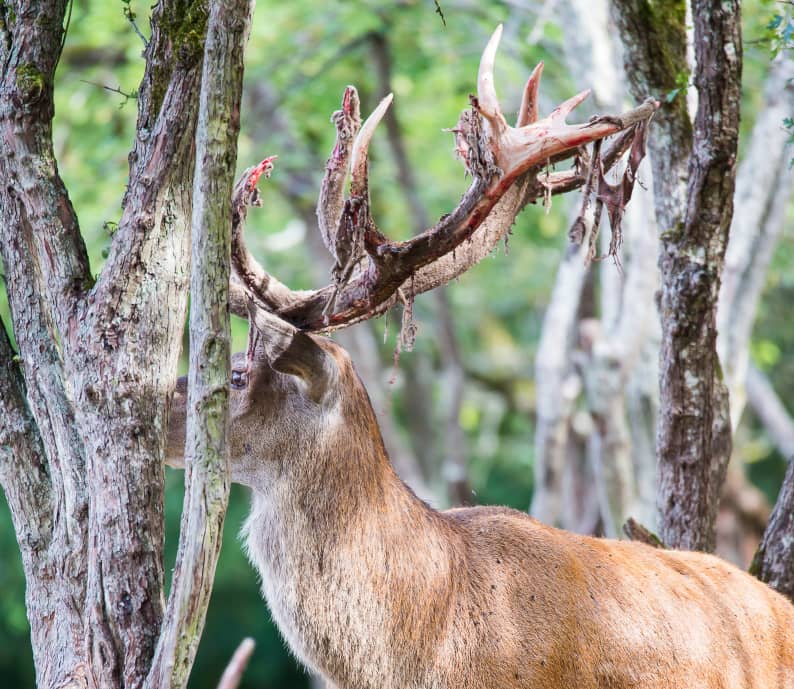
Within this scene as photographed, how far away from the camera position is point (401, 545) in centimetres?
428

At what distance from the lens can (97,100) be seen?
1241 centimetres

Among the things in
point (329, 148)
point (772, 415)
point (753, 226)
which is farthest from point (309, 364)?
point (772, 415)

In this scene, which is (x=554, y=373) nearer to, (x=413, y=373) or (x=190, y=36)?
(x=413, y=373)

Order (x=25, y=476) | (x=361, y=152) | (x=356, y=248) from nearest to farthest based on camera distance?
(x=361, y=152) < (x=356, y=248) < (x=25, y=476)

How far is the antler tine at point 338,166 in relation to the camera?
3.77 meters

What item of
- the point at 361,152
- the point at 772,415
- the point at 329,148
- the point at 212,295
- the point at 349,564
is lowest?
the point at 772,415

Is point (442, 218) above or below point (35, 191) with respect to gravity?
below

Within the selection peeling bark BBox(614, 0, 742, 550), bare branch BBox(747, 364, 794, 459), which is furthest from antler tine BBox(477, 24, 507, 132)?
bare branch BBox(747, 364, 794, 459)

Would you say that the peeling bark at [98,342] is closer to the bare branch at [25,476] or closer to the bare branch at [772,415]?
the bare branch at [25,476]

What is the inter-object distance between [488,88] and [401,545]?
68.6 inches

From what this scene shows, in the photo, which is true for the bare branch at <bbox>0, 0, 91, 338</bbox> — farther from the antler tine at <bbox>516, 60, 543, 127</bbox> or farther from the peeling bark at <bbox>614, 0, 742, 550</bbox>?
the peeling bark at <bbox>614, 0, 742, 550</bbox>

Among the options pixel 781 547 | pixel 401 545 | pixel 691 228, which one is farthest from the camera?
pixel 781 547

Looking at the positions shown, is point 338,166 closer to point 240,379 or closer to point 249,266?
point 249,266

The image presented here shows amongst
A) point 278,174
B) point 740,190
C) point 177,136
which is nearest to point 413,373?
point 278,174
